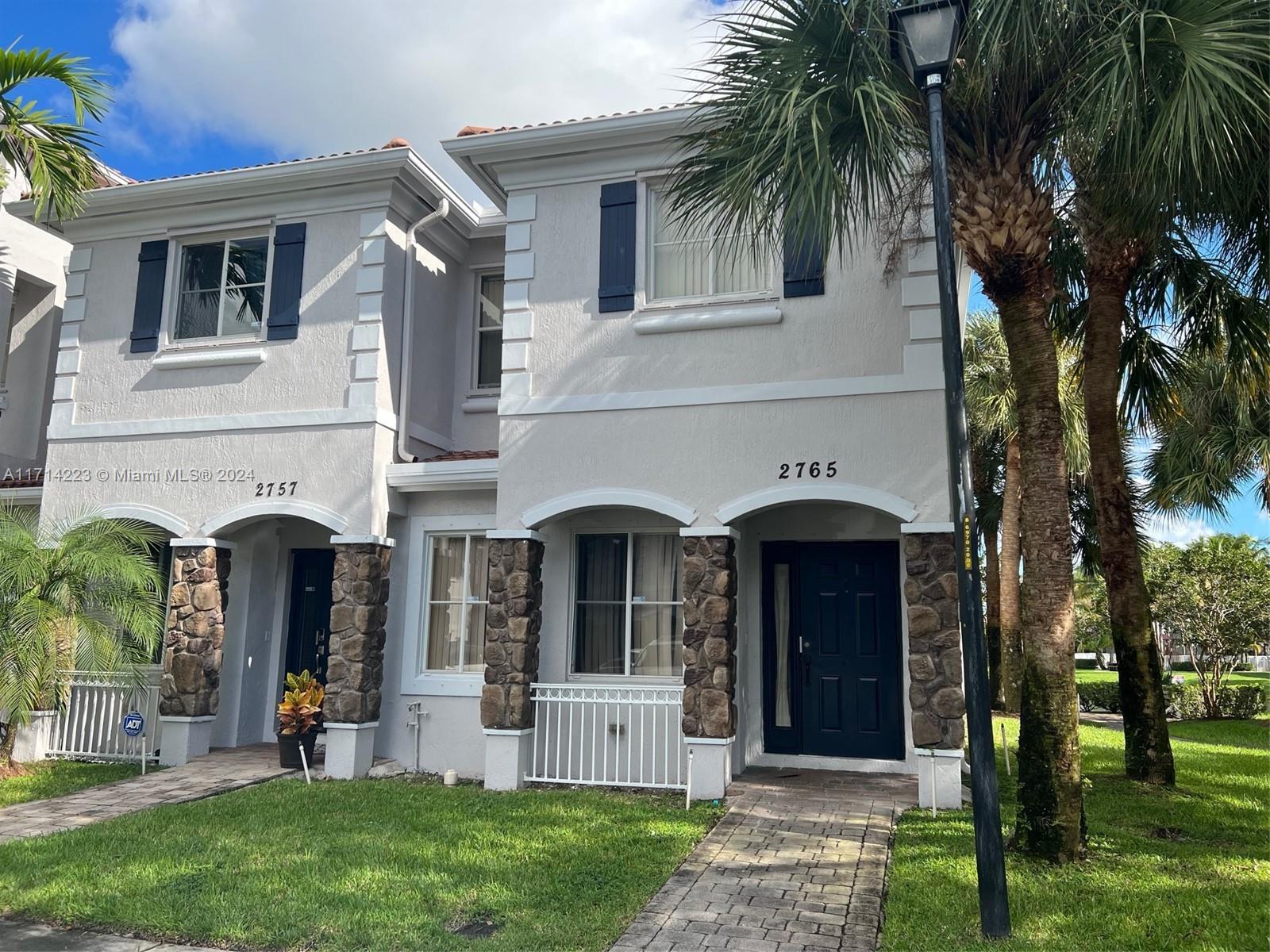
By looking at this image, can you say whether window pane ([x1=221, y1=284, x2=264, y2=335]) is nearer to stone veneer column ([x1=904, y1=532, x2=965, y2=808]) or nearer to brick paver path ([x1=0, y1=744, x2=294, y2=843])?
brick paver path ([x1=0, y1=744, x2=294, y2=843])

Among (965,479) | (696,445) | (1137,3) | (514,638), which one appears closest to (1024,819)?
(965,479)

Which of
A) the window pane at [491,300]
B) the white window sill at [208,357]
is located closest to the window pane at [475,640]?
the white window sill at [208,357]

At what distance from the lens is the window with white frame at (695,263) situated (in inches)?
381

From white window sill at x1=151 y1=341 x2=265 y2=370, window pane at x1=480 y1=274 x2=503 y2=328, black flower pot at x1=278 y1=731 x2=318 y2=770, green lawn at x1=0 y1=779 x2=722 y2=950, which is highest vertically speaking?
window pane at x1=480 y1=274 x2=503 y2=328

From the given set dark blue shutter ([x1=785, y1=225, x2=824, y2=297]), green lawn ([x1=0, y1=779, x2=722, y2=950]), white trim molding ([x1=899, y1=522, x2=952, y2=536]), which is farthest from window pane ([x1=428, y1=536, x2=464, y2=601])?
white trim molding ([x1=899, y1=522, x2=952, y2=536])

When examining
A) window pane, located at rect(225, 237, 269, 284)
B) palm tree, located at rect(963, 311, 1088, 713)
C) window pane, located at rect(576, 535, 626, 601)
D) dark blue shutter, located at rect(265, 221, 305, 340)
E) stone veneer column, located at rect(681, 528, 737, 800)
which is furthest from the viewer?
palm tree, located at rect(963, 311, 1088, 713)

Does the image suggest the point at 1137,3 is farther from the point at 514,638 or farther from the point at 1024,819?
the point at 514,638

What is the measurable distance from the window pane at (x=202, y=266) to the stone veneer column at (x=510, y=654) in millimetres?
5144

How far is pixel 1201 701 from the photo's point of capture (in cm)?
2066

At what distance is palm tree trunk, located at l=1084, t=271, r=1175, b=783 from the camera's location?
9.18 metres

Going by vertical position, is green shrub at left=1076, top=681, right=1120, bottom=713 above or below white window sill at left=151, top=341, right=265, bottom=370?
below

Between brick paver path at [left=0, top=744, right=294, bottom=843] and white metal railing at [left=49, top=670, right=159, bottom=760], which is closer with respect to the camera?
brick paver path at [left=0, top=744, right=294, bottom=843]

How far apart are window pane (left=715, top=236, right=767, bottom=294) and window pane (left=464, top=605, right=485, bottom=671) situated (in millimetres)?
4569

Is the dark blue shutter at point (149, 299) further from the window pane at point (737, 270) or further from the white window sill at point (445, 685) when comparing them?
the window pane at point (737, 270)
